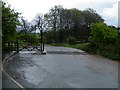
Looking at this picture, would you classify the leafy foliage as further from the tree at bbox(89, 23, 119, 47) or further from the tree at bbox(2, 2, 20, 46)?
the tree at bbox(2, 2, 20, 46)

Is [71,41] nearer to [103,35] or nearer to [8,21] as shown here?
[103,35]

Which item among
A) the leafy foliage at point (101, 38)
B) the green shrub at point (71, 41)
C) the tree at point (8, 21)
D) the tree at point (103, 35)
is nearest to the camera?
the tree at point (8, 21)

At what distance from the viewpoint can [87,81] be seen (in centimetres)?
1256

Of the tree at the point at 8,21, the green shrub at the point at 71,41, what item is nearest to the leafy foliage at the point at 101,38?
the tree at the point at 8,21

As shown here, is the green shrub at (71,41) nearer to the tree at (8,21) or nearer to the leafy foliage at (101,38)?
the leafy foliage at (101,38)

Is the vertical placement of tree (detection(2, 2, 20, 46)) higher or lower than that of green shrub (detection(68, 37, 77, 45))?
A: higher

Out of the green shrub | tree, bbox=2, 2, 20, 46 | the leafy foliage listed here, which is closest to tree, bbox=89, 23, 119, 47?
the leafy foliage

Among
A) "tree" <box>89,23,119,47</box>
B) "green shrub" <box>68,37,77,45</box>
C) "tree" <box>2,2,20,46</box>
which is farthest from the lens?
"green shrub" <box>68,37,77,45</box>

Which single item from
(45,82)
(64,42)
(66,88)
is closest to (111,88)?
(66,88)

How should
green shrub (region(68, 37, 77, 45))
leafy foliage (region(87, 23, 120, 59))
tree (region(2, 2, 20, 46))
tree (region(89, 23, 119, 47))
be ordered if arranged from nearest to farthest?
tree (region(2, 2, 20, 46))
leafy foliage (region(87, 23, 120, 59))
tree (region(89, 23, 119, 47))
green shrub (region(68, 37, 77, 45))

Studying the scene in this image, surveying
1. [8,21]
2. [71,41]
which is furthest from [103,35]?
[71,41]

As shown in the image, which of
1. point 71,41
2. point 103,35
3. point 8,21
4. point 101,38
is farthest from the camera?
point 71,41

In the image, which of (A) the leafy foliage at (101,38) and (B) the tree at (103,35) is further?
(B) the tree at (103,35)

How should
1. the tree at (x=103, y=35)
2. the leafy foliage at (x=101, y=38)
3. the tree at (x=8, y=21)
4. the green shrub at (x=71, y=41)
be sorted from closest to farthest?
the tree at (x=8, y=21) < the leafy foliage at (x=101, y=38) < the tree at (x=103, y=35) < the green shrub at (x=71, y=41)
